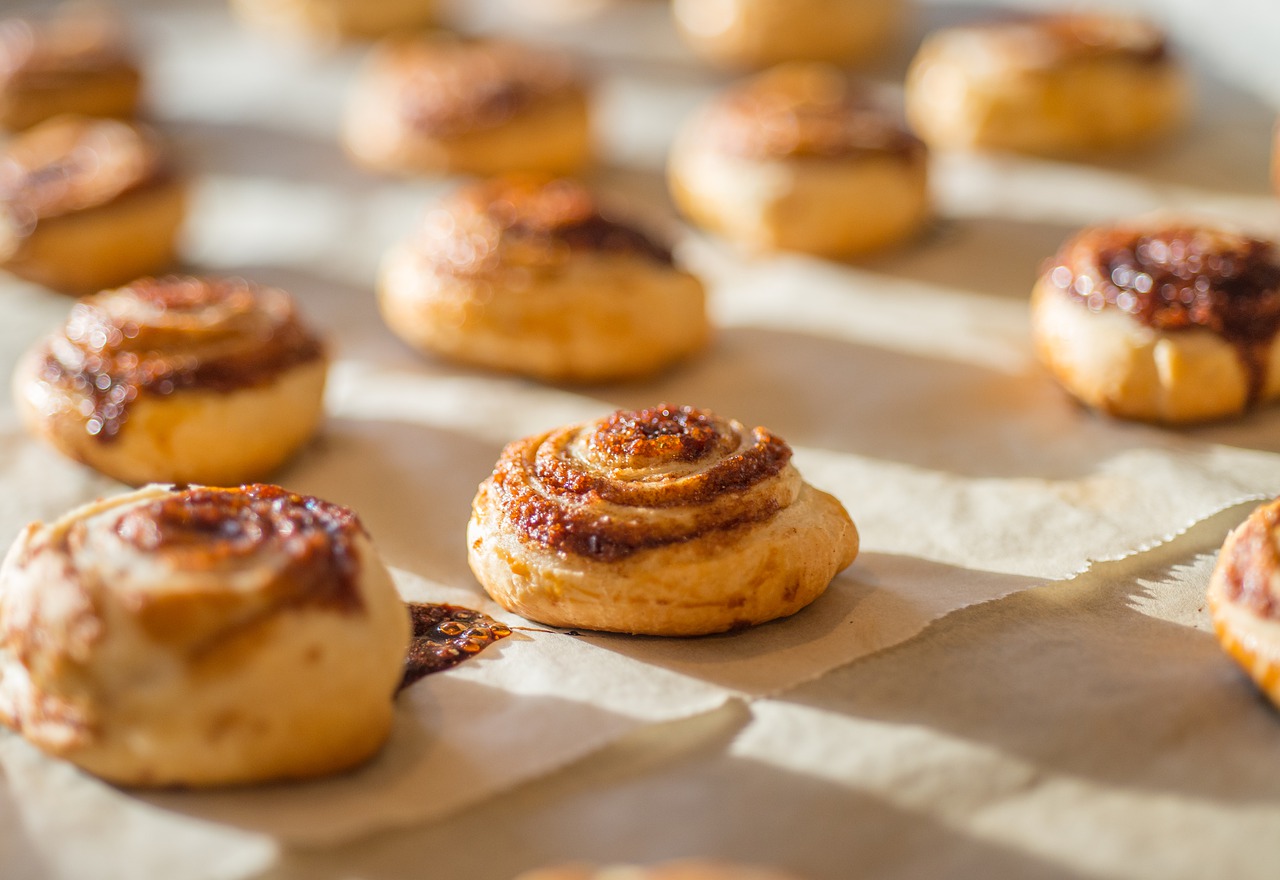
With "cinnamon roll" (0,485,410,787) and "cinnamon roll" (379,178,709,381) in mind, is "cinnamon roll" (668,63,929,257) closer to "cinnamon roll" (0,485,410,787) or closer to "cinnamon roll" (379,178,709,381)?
"cinnamon roll" (379,178,709,381)

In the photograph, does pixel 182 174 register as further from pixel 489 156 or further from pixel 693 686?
pixel 693 686

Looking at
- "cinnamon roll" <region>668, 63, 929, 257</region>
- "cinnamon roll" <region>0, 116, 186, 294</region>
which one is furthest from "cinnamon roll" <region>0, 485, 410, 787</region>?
"cinnamon roll" <region>668, 63, 929, 257</region>

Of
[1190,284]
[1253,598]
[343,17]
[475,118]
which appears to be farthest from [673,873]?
[343,17]

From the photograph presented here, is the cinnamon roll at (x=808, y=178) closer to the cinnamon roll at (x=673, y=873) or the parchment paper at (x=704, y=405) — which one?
the parchment paper at (x=704, y=405)

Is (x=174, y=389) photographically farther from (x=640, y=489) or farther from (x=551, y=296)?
(x=640, y=489)

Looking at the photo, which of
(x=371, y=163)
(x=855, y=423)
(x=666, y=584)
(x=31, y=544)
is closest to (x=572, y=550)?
(x=666, y=584)

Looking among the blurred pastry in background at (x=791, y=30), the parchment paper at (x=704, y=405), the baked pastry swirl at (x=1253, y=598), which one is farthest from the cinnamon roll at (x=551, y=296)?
the blurred pastry in background at (x=791, y=30)
